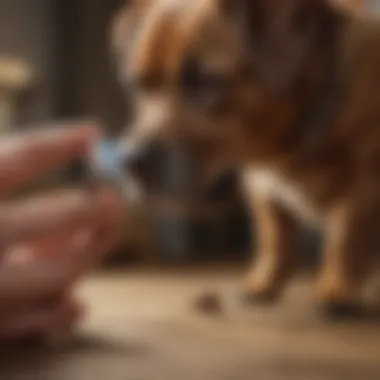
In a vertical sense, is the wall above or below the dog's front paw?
above

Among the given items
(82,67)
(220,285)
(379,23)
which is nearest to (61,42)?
(82,67)

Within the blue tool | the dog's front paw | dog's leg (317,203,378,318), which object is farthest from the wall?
dog's leg (317,203,378,318)

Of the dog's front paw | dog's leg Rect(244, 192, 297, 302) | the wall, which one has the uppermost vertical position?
the wall

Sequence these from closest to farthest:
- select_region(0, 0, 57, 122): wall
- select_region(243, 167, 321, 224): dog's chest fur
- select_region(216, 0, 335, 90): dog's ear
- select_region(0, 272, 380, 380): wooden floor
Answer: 1. select_region(0, 272, 380, 380): wooden floor
2. select_region(216, 0, 335, 90): dog's ear
3. select_region(243, 167, 321, 224): dog's chest fur
4. select_region(0, 0, 57, 122): wall

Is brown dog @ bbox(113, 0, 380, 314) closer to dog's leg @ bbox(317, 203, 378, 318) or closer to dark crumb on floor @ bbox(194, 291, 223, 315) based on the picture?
dog's leg @ bbox(317, 203, 378, 318)

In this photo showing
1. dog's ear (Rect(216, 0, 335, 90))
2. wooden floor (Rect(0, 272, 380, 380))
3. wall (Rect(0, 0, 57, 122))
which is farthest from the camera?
wall (Rect(0, 0, 57, 122))

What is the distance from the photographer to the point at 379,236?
4.42 ft

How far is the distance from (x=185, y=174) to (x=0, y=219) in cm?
36

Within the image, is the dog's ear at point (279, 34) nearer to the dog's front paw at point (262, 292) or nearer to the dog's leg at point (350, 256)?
the dog's leg at point (350, 256)

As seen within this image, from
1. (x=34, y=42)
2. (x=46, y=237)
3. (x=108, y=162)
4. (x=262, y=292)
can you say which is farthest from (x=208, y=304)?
(x=34, y=42)

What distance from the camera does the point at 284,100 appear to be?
51.5 inches

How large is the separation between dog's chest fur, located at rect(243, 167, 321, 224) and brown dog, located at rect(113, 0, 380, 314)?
30 millimetres

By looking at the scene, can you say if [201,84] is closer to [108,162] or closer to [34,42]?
[108,162]

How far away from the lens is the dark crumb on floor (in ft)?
4.44
